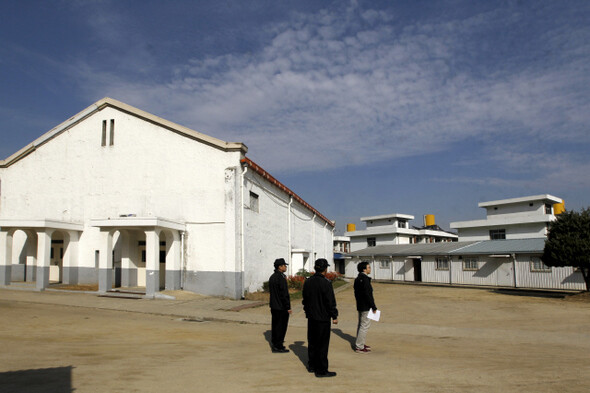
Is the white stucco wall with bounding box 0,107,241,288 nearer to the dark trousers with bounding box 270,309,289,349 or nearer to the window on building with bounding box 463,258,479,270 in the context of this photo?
the dark trousers with bounding box 270,309,289,349

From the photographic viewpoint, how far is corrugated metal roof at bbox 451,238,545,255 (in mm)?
27947

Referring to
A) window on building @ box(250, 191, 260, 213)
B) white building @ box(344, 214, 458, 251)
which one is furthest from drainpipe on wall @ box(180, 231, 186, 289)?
white building @ box(344, 214, 458, 251)

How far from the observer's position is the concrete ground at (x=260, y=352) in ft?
17.8

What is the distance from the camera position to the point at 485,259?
3039 cm

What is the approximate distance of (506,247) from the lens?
30.0m

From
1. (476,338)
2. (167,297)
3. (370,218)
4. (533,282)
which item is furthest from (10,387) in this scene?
(370,218)

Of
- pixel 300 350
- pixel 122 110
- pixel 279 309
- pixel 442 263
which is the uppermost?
pixel 122 110

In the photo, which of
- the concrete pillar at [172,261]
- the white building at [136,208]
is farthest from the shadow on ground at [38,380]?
the concrete pillar at [172,261]

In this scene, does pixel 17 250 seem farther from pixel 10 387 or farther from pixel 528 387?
pixel 528 387

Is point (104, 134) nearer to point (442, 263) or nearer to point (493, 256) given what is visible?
point (493, 256)

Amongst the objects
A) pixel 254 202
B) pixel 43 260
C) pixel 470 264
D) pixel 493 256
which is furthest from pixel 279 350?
pixel 470 264

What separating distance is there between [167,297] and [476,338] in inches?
439

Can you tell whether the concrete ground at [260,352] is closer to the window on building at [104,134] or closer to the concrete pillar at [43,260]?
the concrete pillar at [43,260]

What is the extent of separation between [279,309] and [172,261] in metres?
11.3
